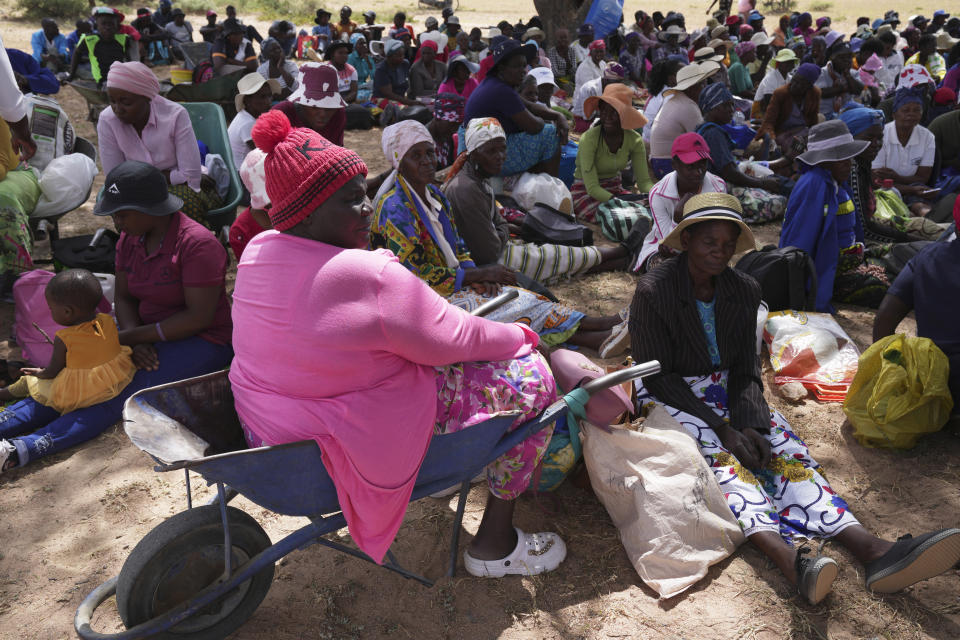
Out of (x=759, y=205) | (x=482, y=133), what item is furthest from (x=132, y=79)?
(x=759, y=205)

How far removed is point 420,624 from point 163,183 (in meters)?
2.63

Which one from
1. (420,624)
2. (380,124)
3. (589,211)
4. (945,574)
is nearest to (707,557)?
(945,574)

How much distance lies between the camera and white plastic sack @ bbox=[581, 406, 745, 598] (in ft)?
9.05

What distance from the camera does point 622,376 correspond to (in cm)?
262

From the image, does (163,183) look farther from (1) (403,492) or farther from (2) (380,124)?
(2) (380,124)

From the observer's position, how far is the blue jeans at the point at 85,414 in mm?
3594

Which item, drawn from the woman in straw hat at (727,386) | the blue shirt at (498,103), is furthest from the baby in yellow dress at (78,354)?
the blue shirt at (498,103)

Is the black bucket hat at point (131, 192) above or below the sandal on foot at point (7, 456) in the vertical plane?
above

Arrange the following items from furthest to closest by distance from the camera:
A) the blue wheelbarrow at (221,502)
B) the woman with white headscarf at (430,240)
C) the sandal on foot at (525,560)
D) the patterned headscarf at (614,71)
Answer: the patterned headscarf at (614,71) < the woman with white headscarf at (430,240) < the sandal on foot at (525,560) < the blue wheelbarrow at (221,502)

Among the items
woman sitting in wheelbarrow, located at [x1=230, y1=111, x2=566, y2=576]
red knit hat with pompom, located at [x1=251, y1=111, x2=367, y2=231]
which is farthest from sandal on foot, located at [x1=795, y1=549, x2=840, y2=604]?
red knit hat with pompom, located at [x1=251, y1=111, x2=367, y2=231]

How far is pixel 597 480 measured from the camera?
299 centimetres

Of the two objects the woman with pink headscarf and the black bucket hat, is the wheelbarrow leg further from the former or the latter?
the woman with pink headscarf

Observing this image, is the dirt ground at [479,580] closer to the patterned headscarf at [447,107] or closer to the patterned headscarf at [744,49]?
the patterned headscarf at [447,107]

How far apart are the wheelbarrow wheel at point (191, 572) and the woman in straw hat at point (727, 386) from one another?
1.88m
